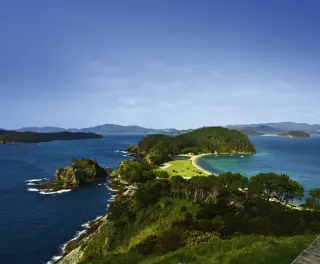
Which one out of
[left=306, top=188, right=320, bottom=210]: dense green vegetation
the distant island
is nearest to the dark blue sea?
the distant island

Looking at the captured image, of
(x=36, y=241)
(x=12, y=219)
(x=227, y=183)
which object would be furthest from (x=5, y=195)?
(x=227, y=183)

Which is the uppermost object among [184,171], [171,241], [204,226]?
[204,226]

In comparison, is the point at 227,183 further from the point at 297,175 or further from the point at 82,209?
the point at 297,175

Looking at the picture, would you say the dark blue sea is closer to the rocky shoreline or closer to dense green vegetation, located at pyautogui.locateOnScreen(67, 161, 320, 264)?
the rocky shoreline

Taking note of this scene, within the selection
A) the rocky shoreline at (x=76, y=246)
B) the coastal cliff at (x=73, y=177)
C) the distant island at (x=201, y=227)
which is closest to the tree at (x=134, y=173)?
the coastal cliff at (x=73, y=177)

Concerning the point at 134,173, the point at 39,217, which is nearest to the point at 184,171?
the point at 134,173

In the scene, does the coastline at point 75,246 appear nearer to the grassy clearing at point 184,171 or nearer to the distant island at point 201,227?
the distant island at point 201,227

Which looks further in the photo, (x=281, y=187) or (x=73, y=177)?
(x=73, y=177)

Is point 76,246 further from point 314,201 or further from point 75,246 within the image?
point 314,201
